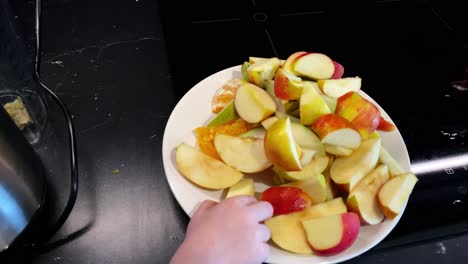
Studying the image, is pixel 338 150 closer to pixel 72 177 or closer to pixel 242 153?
pixel 242 153

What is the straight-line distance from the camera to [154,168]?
71cm

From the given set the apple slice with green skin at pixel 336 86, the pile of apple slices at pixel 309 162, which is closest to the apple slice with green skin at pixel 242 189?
the pile of apple slices at pixel 309 162

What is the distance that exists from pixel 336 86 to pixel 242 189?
25 centimetres

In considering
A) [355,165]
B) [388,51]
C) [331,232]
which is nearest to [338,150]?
[355,165]

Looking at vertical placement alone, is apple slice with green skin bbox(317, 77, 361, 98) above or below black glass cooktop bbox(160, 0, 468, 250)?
above

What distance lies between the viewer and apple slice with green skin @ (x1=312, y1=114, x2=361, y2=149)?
58 cm

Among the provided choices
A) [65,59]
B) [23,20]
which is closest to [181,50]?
[65,59]

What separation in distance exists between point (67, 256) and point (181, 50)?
53 centimetres

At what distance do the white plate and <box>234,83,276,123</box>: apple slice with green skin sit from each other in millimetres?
75

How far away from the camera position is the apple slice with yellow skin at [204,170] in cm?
59

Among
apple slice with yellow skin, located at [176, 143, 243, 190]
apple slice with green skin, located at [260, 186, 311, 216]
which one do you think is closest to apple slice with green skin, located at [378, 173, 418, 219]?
apple slice with green skin, located at [260, 186, 311, 216]

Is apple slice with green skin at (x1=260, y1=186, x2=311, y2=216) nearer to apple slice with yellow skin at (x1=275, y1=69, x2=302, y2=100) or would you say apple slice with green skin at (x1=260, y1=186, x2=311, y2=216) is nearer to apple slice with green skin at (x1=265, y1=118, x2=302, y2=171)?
apple slice with green skin at (x1=265, y1=118, x2=302, y2=171)

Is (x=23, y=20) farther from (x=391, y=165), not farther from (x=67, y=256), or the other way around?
(x=391, y=165)

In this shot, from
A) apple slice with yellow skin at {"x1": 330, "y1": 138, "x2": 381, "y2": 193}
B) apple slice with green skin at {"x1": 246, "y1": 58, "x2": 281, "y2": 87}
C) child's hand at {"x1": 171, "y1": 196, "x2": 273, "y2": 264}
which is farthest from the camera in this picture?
apple slice with green skin at {"x1": 246, "y1": 58, "x2": 281, "y2": 87}
